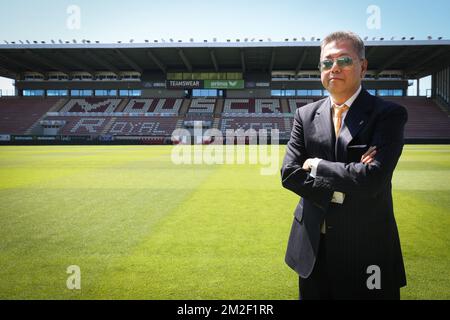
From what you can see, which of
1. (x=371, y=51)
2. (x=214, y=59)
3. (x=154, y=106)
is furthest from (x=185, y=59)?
(x=371, y=51)

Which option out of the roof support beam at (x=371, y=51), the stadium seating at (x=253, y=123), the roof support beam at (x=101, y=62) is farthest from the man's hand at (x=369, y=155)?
the roof support beam at (x=101, y=62)

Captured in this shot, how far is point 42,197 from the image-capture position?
25.5 ft

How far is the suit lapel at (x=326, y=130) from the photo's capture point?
208 centimetres

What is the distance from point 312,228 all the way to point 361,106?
2.91ft

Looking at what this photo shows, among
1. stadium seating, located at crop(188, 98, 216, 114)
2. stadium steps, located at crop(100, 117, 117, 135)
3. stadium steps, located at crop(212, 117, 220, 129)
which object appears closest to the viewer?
stadium steps, located at crop(100, 117, 117, 135)

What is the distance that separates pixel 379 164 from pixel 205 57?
42011mm

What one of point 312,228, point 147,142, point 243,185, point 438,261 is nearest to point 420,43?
point 147,142

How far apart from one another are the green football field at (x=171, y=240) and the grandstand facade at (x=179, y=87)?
94.9 ft

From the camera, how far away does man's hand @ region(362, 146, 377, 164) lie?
1.95 meters

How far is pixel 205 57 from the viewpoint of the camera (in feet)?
136

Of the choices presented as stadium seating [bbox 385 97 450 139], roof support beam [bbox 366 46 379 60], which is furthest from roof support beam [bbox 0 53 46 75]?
stadium seating [bbox 385 97 450 139]

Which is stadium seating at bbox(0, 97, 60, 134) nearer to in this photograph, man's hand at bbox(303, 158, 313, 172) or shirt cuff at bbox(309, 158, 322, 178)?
man's hand at bbox(303, 158, 313, 172)

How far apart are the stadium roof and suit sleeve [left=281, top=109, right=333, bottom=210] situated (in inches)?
1422

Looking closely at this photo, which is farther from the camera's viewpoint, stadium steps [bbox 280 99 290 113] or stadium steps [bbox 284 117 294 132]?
stadium steps [bbox 280 99 290 113]
